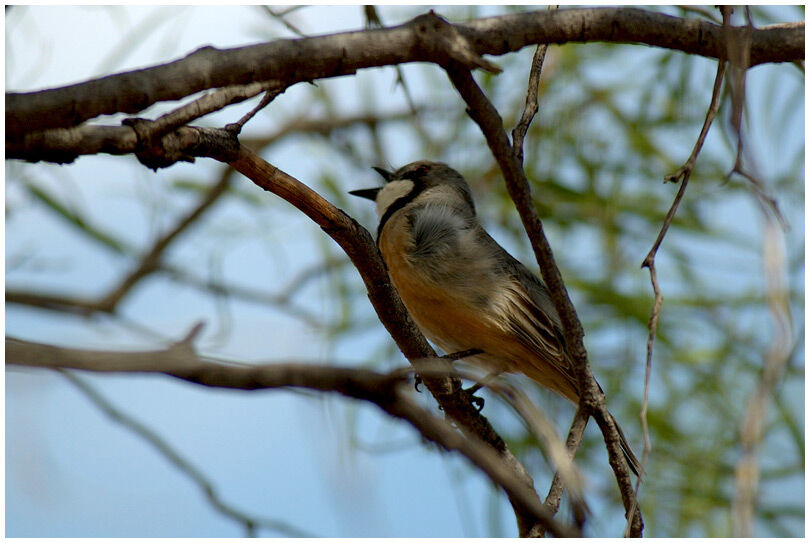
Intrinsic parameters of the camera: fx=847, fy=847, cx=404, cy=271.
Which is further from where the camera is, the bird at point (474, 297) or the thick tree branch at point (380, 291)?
the bird at point (474, 297)

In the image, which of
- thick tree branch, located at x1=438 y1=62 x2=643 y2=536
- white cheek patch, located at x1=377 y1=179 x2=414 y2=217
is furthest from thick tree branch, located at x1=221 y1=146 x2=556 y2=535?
white cheek patch, located at x1=377 y1=179 x2=414 y2=217

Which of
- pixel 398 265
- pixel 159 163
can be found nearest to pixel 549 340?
pixel 398 265

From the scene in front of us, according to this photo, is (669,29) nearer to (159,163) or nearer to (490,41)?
(490,41)

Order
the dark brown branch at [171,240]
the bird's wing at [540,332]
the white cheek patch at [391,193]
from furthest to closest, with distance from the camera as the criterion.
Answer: the white cheek patch at [391,193] < the bird's wing at [540,332] < the dark brown branch at [171,240]

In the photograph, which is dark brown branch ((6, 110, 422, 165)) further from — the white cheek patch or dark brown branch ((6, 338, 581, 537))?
the white cheek patch

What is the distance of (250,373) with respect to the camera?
0.90 m

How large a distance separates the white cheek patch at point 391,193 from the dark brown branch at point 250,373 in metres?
2.65

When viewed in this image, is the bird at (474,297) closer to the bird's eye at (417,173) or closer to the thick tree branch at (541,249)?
the bird's eye at (417,173)

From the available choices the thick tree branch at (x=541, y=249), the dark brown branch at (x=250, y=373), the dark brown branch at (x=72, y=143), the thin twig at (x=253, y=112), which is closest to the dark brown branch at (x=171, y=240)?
the thin twig at (x=253, y=112)

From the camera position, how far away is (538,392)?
11.6 ft

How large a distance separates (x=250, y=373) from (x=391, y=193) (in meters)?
2.79

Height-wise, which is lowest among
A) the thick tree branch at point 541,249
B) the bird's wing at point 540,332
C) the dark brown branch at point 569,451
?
the dark brown branch at point 569,451

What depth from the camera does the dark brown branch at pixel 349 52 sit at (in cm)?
118

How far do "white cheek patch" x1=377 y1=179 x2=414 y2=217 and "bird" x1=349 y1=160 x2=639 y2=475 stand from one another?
462mm
